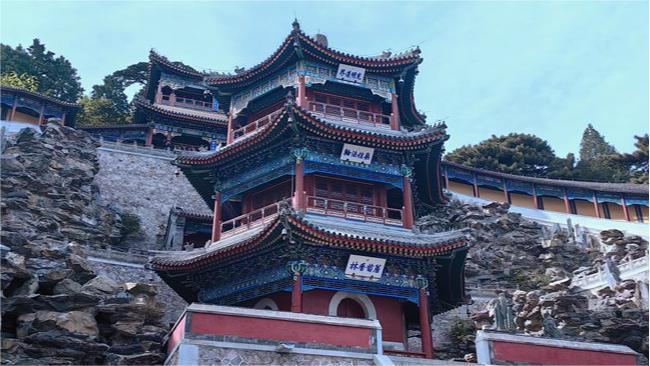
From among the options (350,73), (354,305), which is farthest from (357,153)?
(354,305)

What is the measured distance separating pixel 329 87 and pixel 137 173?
1667cm

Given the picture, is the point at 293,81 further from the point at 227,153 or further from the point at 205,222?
the point at 205,222

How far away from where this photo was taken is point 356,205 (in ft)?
63.2

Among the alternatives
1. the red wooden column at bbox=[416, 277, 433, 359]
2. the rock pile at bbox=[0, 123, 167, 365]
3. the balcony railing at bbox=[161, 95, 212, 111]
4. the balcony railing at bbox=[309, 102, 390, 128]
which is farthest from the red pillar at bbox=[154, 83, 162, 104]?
the red wooden column at bbox=[416, 277, 433, 359]

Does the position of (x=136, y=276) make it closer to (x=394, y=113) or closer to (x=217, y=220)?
(x=217, y=220)

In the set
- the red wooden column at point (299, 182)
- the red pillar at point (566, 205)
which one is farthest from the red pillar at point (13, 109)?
the red pillar at point (566, 205)

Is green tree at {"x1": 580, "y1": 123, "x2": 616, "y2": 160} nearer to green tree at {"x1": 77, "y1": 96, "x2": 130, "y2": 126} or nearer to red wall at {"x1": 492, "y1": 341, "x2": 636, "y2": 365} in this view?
green tree at {"x1": 77, "y1": 96, "x2": 130, "y2": 126}

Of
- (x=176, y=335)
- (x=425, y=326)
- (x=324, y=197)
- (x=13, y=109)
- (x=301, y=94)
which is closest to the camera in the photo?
(x=176, y=335)

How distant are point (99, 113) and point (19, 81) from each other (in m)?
6.05

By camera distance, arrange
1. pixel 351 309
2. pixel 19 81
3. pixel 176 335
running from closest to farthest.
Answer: pixel 176 335, pixel 351 309, pixel 19 81

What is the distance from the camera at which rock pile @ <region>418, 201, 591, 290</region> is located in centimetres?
3334

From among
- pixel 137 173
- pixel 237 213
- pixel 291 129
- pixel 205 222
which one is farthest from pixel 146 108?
pixel 291 129

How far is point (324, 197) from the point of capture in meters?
19.3

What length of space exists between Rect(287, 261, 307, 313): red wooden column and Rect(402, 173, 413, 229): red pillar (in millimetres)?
3579
